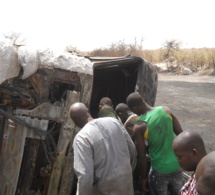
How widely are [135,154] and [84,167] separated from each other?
0.74m

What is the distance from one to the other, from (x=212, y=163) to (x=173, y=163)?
6.70ft

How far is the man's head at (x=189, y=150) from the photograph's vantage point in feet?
6.99

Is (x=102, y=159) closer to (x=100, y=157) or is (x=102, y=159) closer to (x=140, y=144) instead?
(x=100, y=157)

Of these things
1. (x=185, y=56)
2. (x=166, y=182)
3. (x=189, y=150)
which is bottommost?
(x=166, y=182)

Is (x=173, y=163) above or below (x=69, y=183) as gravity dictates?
above

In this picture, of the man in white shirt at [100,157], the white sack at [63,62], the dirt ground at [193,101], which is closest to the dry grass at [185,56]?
the dirt ground at [193,101]

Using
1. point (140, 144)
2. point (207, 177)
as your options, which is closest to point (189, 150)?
point (207, 177)

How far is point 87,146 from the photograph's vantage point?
2721 mm

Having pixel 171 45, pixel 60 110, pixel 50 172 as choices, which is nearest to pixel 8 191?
pixel 50 172

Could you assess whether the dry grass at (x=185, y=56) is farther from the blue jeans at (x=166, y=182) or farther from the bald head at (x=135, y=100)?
the blue jeans at (x=166, y=182)

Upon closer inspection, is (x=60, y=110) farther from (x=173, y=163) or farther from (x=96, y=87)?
(x=96, y=87)

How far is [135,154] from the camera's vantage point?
3.26 meters

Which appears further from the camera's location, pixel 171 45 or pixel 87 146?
pixel 171 45

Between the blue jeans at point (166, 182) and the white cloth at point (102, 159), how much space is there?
680 mm
